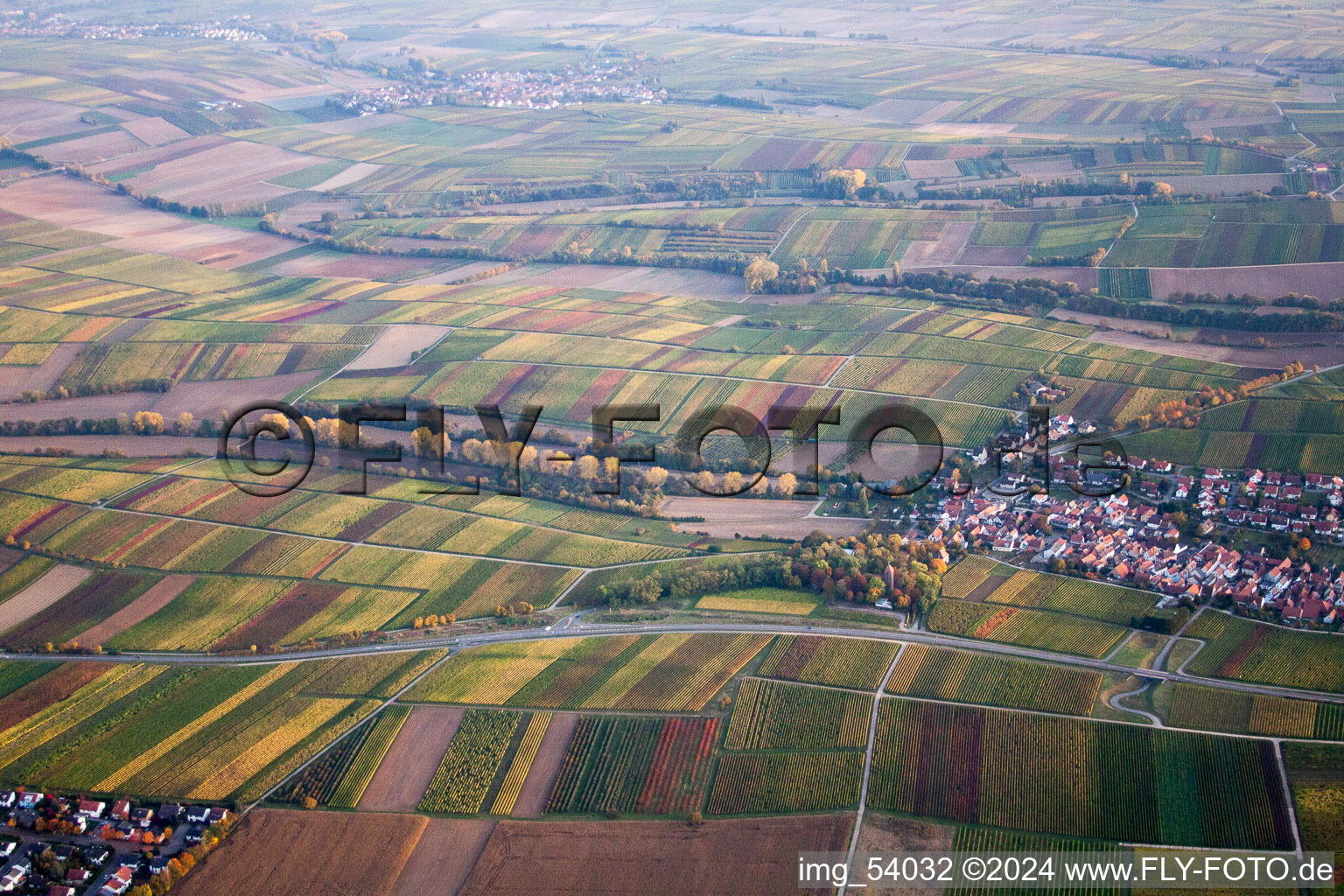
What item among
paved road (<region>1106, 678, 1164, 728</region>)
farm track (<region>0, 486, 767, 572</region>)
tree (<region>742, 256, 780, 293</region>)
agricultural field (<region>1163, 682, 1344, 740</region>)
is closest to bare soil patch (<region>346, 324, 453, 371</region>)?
farm track (<region>0, 486, 767, 572</region>)

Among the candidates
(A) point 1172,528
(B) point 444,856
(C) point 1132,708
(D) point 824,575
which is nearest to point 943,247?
(A) point 1172,528

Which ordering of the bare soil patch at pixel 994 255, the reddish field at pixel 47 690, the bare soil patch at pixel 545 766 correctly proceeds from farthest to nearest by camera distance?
the bare soil patch at pixel 994 255 < the reddish field at pixel 47 690 < the bare soil patch at pixel 545 766

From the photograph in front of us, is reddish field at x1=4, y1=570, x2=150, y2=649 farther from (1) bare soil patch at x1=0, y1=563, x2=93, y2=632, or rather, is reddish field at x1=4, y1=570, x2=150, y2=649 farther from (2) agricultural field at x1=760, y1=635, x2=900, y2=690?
(2) agricultural field at x1=760, y1=635, x2=900, y2=690

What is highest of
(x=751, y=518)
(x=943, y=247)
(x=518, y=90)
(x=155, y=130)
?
(x=518, y=90)

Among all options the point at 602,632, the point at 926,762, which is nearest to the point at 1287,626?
the point at 926,762

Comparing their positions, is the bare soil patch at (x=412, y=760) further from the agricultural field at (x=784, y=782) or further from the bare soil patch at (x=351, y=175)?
the bare soil patch at (x=351, y=175)

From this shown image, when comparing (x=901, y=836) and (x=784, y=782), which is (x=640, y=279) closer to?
(x=784, y=782)

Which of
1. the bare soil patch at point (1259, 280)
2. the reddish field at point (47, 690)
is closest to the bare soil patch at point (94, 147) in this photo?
the reddish field at point (47, 690)
